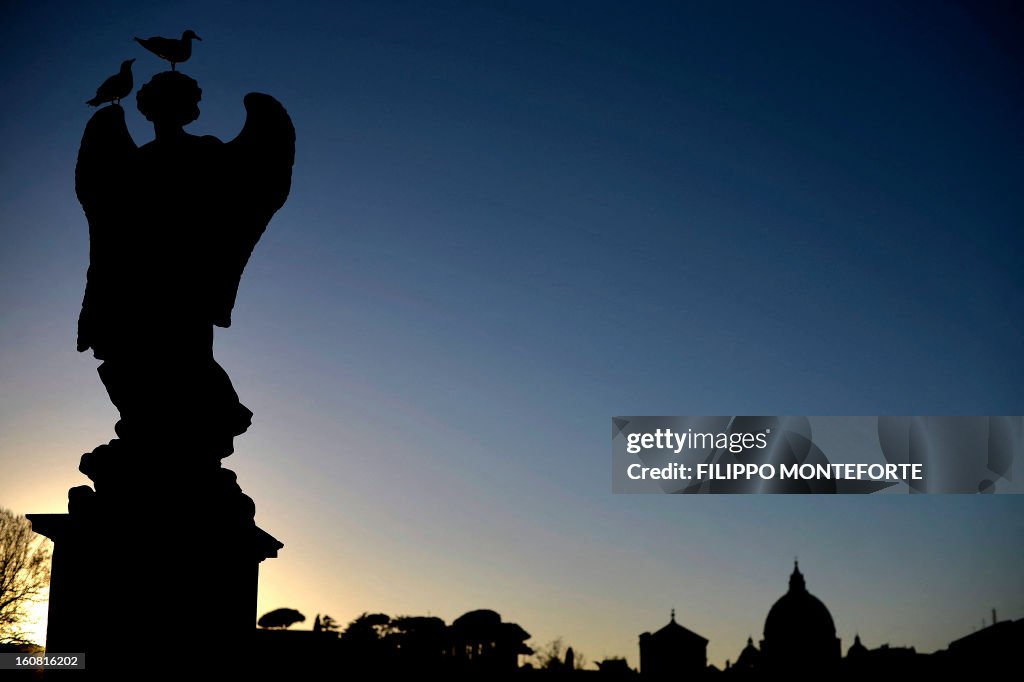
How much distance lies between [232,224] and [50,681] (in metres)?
2.97

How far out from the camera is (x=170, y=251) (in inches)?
280

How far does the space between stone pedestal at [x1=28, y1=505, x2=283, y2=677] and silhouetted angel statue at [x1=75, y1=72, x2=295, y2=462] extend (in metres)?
0.57

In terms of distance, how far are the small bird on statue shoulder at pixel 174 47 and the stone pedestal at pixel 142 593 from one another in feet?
9.51

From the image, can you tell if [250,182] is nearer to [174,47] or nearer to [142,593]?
[174,47]

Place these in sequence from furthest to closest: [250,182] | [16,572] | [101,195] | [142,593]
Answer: [16,572]
[250,182]
[101,195]
[142,593]

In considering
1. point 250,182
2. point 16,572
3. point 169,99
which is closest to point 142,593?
point 250,182

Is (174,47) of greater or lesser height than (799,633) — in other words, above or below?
above

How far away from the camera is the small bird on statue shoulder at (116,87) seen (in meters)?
7.02

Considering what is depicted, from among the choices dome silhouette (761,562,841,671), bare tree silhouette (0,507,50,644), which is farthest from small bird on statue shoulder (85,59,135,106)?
dome silhouette (761,562,841,671)

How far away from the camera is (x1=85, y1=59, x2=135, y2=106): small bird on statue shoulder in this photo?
7.02 meters

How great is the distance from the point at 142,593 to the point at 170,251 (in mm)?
2159

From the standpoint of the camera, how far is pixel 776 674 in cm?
6650

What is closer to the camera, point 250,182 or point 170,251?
point 170,251

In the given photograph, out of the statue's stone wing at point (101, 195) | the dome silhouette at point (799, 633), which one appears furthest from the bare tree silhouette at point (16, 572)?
the dome silhouette at point (799, 633)
